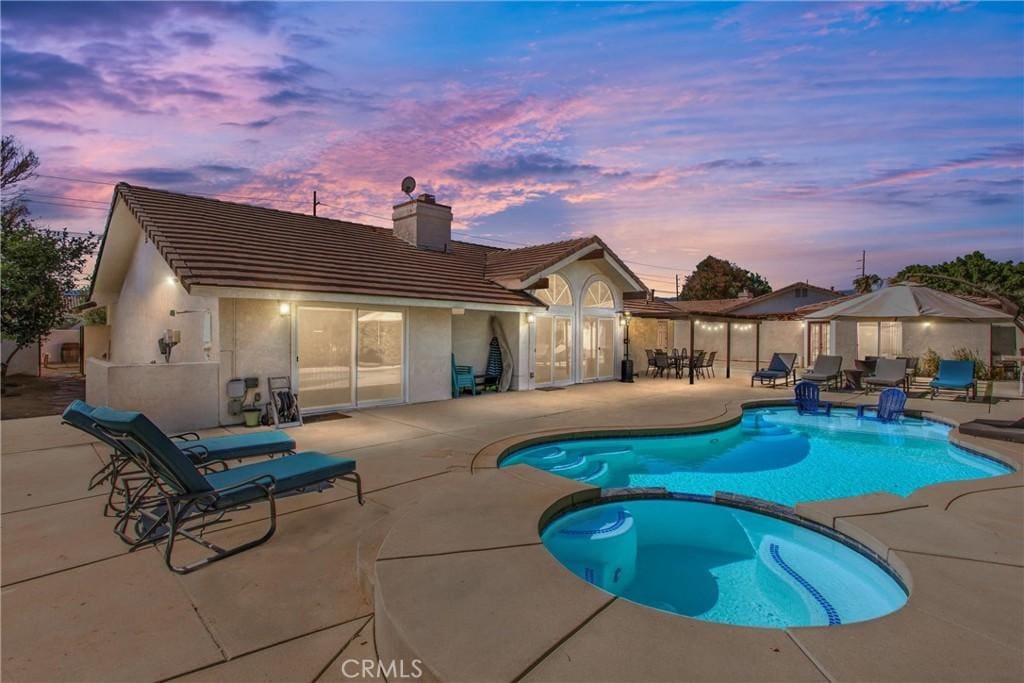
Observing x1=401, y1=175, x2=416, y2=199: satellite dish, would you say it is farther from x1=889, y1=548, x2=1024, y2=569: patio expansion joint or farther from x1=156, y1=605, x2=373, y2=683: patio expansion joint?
x1=889, y1=548, x2=1024, y2=569: patio expansion joint

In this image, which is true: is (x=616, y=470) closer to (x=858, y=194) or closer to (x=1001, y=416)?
(x=1001, y=416)

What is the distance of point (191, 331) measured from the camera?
10.5 metres

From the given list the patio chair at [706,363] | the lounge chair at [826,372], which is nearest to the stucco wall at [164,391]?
the patio chair at [706,363]

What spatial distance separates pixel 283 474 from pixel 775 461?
8.53m

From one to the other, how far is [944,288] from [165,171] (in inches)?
1955

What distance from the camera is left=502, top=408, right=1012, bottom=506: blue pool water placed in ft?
25.4

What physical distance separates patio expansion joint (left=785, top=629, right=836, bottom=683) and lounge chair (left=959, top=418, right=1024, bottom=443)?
31.5 ft

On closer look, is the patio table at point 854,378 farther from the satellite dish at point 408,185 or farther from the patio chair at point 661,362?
the satellite dish at point 408,185

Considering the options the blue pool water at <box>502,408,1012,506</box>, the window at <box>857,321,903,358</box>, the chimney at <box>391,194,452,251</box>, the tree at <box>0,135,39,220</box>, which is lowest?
the blue pool water at <box>502,408,1012,506</box>

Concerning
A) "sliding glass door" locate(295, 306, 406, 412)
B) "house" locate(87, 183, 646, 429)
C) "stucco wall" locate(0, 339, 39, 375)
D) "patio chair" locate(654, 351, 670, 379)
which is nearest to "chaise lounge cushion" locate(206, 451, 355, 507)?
"house" locate(87, 183, 646, 429)

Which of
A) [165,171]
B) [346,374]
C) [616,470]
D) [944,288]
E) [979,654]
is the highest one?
[165,171]

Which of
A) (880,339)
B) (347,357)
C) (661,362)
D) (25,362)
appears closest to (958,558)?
(347,357)

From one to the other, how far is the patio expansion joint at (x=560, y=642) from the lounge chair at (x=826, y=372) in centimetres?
1583

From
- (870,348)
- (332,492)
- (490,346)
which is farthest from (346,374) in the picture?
(870,348)
